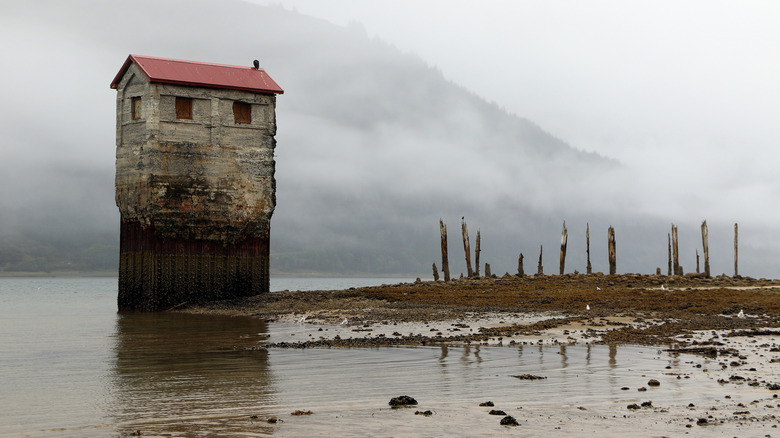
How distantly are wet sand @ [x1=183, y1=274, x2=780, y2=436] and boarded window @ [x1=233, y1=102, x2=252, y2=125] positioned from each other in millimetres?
8536

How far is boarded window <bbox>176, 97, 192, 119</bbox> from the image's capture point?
121ft

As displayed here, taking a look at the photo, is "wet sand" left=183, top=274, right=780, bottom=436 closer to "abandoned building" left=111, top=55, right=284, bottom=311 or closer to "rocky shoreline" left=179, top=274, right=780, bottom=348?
"rocky shoreline" left=179, top=274, right=780, bottom=348

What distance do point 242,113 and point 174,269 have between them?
809 centimetres

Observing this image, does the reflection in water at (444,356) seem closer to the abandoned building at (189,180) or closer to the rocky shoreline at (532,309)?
the rocky shoreline at (532,309)

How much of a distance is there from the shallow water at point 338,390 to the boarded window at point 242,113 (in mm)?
19243

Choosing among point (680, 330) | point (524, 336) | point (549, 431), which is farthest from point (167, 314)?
point (549, 431)

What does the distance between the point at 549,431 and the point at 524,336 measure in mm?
10952

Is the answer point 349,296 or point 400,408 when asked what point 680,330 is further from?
point 349,296

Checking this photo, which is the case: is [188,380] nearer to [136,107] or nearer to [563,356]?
[563,356]

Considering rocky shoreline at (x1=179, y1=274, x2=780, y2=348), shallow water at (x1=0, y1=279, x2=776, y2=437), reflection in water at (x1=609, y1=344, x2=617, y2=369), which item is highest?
rocky shoreline at (x1=179, y1=274, x2=780, y2=348)

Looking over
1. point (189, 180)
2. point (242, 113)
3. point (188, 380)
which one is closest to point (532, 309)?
point (188, 380)

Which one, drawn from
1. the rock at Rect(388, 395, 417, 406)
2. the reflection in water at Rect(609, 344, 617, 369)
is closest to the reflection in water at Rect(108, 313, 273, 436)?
the rock at Rect(388, 395, 417, 406)

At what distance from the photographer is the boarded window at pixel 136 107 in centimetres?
3747

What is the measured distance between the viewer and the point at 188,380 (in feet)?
46.0
